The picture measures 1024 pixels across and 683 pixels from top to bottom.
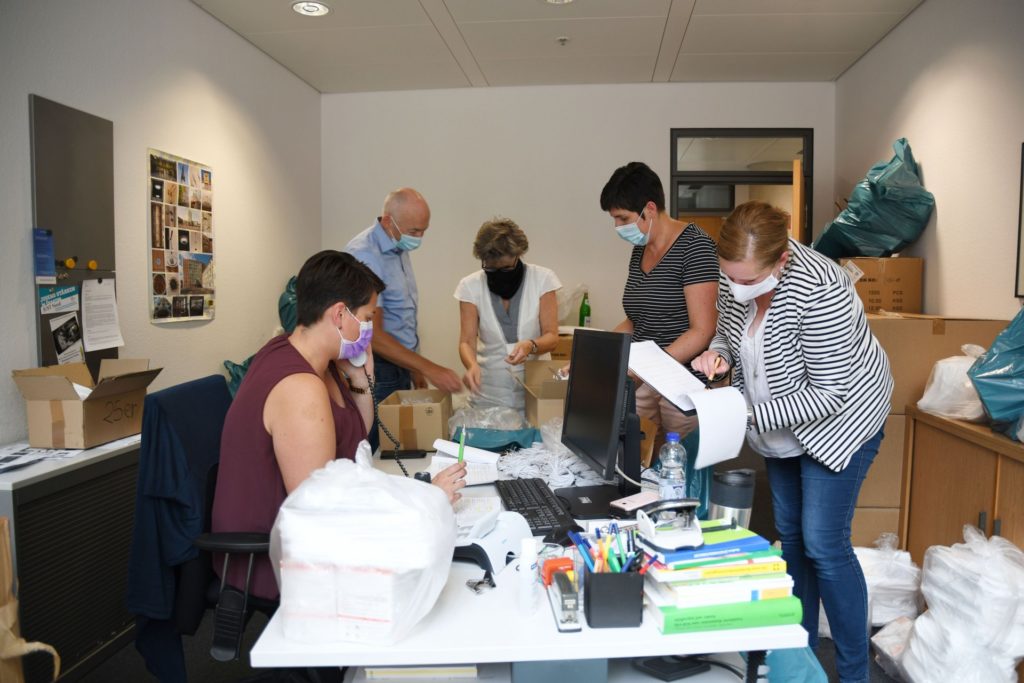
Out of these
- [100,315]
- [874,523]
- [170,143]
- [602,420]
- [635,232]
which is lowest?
[874,523]

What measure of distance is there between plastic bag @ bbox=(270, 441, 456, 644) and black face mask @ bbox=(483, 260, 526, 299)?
2.12 m

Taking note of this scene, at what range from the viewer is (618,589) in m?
1.14

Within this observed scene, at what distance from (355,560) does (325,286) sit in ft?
2.75

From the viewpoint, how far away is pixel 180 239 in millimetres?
3355

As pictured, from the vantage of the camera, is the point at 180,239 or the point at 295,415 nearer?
the point at 295,415

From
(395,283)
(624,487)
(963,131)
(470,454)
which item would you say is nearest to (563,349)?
(395,283)

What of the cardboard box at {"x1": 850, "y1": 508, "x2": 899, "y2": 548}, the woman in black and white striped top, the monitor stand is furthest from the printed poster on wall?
the cardboard box at {"x1": 850, "y1": 508, "x2": 899, "y2": 548}

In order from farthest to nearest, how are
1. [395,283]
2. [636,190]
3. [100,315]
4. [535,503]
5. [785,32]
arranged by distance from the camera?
1. [785,32]
2. [395,283]
3. [100,315]
4. [636,190]
5. [535,503]

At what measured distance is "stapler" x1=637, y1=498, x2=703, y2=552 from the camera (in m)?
1.19

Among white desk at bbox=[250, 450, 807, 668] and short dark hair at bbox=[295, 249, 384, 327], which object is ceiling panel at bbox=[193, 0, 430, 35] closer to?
short dark hair at bbox=[295, 249, 384, 327]

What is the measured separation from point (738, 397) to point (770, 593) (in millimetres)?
566

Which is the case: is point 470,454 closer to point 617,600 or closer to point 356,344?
point 356,344

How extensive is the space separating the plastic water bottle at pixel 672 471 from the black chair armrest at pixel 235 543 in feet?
2.98

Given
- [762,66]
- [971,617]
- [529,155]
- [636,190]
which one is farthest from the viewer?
[529,155]
